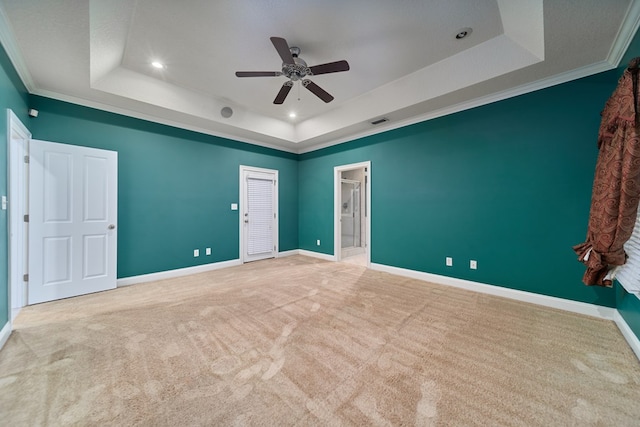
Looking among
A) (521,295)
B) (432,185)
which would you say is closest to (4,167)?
(432,185)

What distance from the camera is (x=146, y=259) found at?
3826 millimetres

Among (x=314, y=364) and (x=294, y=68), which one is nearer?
(x=314, y=364)

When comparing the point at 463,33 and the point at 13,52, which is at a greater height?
the point at 463,33

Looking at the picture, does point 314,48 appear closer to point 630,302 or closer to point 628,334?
point 630,302

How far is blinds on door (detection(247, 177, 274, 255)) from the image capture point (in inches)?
204

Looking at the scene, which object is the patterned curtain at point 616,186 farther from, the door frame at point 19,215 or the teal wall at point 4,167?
the door frame at point 19,215

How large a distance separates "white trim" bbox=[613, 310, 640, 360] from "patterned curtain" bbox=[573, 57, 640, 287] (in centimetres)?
44

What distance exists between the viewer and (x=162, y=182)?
4.01m

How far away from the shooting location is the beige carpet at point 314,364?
1363 mm

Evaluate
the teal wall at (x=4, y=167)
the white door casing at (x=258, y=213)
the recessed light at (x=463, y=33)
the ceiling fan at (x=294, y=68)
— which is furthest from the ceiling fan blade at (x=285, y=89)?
the teal wall at (x=4, y=167)

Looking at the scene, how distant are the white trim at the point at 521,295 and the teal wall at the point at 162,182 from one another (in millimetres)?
3672

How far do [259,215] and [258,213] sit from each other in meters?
0.05

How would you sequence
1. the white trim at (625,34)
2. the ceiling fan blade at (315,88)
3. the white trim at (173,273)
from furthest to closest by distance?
the white trim at (173,273)
the ceiling fan blade at (315,88)
the white trim at (625,34)

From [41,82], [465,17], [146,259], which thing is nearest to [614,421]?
[465,17]
